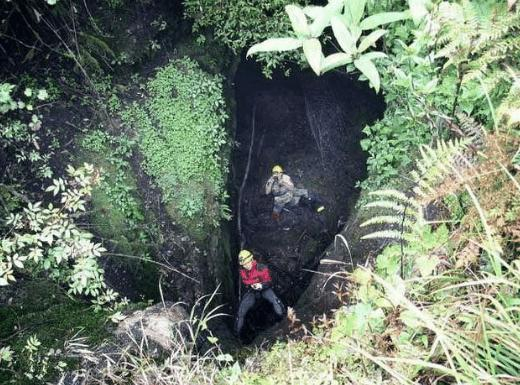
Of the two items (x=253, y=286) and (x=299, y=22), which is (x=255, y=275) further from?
(x=299, y=22)

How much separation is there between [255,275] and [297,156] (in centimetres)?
252

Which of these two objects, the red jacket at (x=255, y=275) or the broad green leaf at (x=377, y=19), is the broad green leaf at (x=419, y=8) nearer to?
the broad green leaf at (x=377, y=19)

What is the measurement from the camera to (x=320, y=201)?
25.1ft

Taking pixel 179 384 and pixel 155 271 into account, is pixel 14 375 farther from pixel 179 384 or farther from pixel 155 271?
pixel 155 271

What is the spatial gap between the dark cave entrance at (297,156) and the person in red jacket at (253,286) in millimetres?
254

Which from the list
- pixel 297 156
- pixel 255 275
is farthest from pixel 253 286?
pixel 297 156

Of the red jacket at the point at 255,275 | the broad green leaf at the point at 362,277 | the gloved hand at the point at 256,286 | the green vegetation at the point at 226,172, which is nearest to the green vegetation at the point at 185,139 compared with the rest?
the green vegetation at the point at 226,172

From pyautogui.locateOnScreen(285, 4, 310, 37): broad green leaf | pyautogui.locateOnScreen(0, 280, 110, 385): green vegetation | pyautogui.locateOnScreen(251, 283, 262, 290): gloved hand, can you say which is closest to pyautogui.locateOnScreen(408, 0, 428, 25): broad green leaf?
pyautogui.locateOnScreen(285, 4, 310, 37): broad green leaf

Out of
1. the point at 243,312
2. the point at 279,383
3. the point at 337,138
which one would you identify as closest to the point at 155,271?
the point at 243,312

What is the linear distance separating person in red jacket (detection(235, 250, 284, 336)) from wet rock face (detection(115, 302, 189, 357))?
7.67 feet

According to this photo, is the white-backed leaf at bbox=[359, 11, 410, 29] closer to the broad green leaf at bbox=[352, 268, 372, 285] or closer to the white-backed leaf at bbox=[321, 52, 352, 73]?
the white-backed leaf at bbox=[321, 52, 352, 73]

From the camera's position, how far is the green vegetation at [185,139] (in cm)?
568

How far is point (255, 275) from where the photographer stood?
6.56 m

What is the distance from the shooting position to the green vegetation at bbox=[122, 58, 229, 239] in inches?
223
